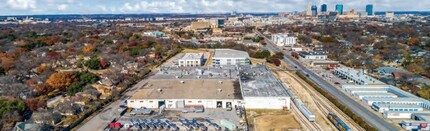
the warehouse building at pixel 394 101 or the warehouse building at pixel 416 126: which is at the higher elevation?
the warehouse building at pixel 394 101

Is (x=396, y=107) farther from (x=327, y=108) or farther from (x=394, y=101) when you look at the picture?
(x=327, y=108)

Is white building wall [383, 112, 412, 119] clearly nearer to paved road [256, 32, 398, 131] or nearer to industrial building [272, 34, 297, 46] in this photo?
paved road [256, 32, 398, 131]

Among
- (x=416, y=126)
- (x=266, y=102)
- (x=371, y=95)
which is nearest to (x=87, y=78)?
(x=266, y=102)

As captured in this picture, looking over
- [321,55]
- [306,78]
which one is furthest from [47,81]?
[321,55]

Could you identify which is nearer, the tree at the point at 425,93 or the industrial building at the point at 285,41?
the tree at the point at 425,93


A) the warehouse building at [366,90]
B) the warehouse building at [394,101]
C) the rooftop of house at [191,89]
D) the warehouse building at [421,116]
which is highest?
the rooftop of house at [191,89]

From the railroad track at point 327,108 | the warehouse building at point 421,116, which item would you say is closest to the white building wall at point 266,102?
→ the railroad track at point 327,108

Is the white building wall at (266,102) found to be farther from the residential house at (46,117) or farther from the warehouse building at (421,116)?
the residential house at (46,117)
